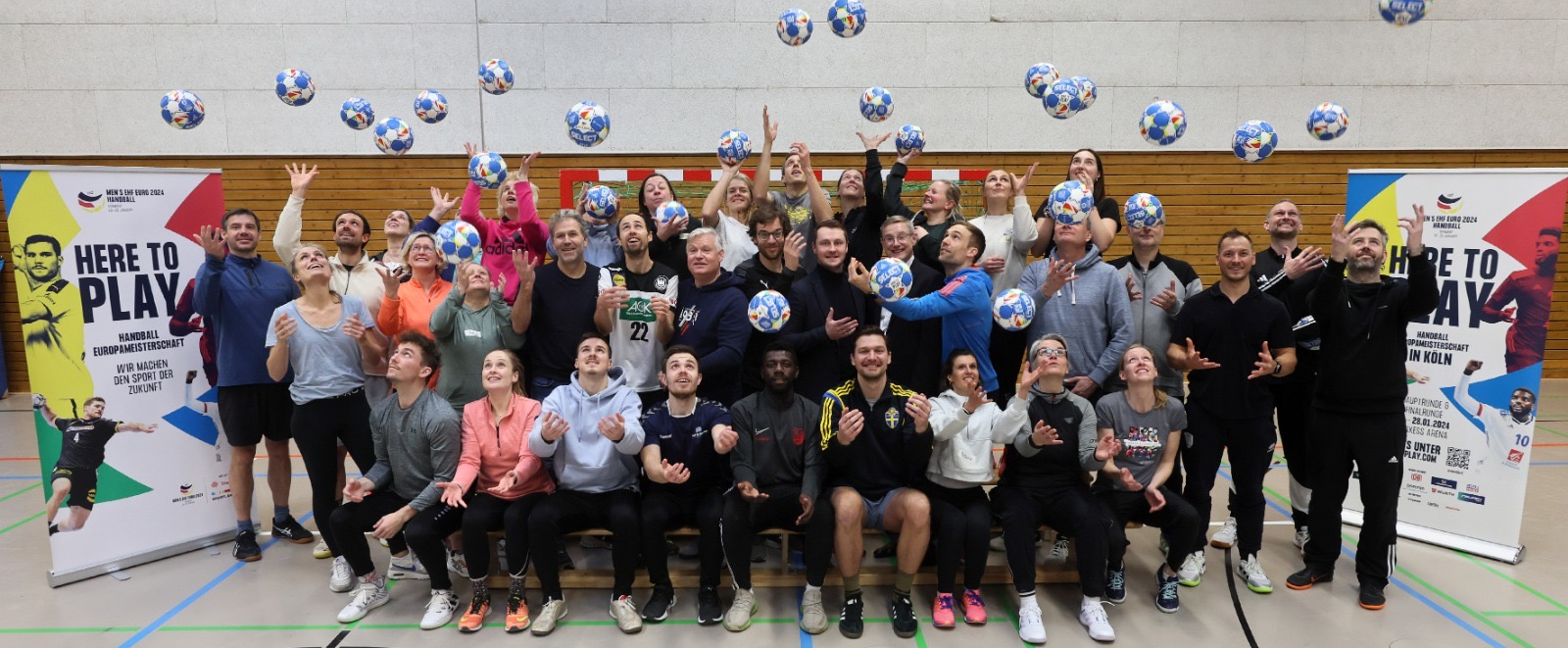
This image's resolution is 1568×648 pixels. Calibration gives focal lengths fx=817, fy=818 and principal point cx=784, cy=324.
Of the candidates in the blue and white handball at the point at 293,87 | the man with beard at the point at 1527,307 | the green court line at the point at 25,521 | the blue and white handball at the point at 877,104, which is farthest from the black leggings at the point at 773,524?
the green court line at the point at 25,521

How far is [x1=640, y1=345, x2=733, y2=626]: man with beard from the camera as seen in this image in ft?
13.6

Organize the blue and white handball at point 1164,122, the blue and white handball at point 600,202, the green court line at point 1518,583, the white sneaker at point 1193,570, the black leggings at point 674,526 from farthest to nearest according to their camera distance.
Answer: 1. the blue and white handball at point 1164,122
2. the blue and white handball at point 600,202
3. the white sneaker at point 1193,570
4. the green court line at point 1518,583
5. the black leggings at point 674,526

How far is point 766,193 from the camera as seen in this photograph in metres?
5.84

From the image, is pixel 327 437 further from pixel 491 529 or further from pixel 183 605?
pixel 491 529

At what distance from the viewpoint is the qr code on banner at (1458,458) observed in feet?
16.9

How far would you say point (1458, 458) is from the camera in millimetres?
5164

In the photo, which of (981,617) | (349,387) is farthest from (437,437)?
(981,617)

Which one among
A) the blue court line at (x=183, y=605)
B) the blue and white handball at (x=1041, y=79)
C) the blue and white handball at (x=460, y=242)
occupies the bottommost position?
the blue court line at (x=183, y=605)

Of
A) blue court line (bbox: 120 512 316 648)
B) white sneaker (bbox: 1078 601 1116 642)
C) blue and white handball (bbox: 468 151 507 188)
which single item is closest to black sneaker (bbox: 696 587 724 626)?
white sneaker (bbox: 1078 601 1116 642)

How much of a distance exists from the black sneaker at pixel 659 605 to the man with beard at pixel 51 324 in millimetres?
3557

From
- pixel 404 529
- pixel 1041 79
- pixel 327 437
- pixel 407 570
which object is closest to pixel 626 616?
pixel 404 529

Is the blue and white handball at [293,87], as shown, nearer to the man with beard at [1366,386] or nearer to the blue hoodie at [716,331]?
the blue hoodie at [716,331]

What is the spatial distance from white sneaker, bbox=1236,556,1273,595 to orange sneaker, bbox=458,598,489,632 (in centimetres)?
414

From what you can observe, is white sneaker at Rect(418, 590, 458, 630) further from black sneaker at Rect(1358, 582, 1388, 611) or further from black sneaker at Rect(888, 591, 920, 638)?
black sneaker at Rect(1358, 582, 1388, 611)
